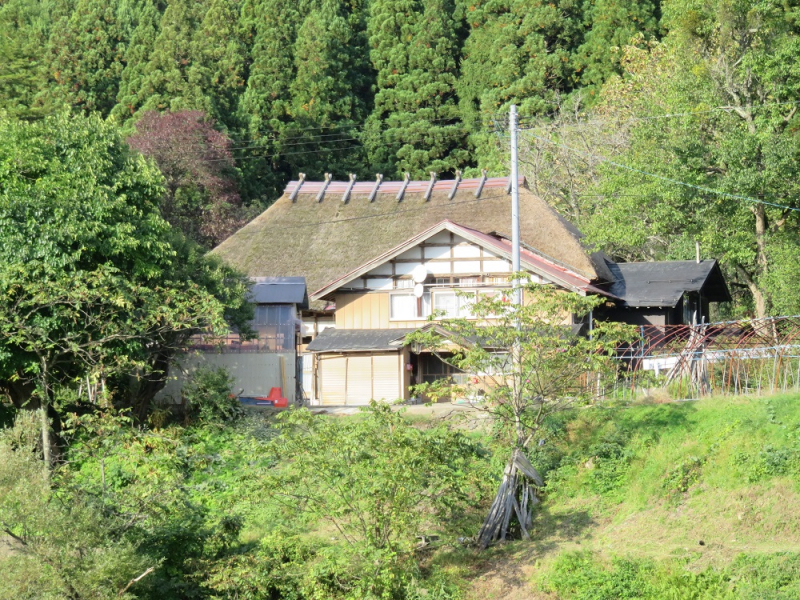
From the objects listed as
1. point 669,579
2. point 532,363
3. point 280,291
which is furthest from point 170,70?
point 669,579

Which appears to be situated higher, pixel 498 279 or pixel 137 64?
pixel 137 64

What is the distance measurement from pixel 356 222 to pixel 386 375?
36.2 ft

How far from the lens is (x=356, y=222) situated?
37281mm

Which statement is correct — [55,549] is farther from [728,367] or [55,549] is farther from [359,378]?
[359,378]

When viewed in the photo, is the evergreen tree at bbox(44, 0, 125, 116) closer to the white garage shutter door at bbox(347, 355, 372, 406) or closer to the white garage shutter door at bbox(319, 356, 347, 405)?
the white garage shutter door at bbox(319, 356, 347, 405)

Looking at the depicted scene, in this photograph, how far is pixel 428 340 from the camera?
18.3 m

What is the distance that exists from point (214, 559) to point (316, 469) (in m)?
2.53

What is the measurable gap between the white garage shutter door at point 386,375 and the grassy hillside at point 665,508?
7945mm

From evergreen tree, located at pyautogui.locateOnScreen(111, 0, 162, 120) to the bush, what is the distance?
25.9m

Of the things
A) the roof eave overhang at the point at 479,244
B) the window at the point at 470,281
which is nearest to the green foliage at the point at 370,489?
the roof eave overhang at the point at 479,244

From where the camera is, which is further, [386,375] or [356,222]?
[356,222]

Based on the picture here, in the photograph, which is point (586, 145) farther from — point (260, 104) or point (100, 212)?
point (100, 212)

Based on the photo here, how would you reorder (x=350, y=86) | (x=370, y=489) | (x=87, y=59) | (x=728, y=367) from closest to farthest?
(x=370, y=489) < (x=728, y=367) < (x=87, y=59) < (x=350, y=86)

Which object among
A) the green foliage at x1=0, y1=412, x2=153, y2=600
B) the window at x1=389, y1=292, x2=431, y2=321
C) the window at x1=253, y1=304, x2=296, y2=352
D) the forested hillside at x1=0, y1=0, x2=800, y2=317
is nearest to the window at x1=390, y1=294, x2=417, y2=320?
the window at x1=389, y1=292, x2=431, y2=321
